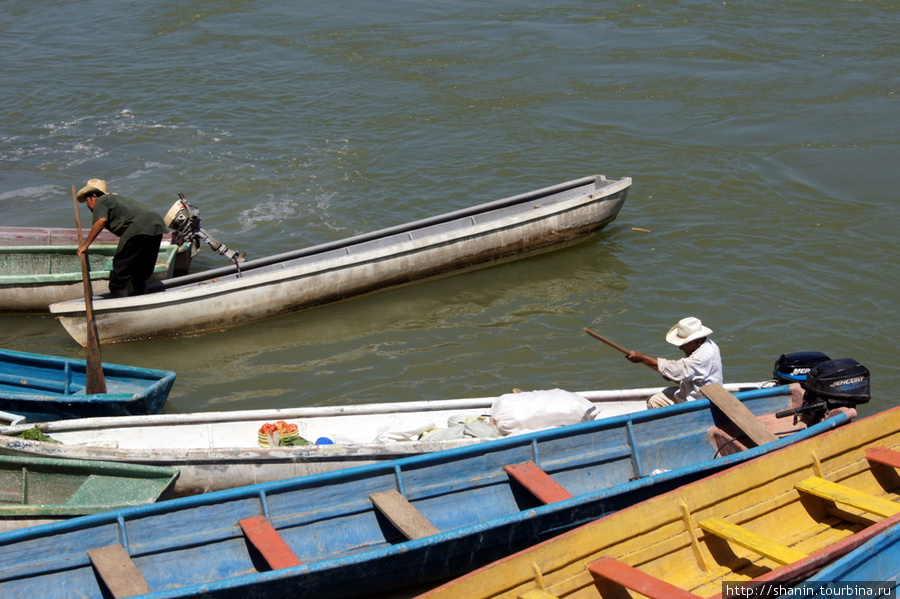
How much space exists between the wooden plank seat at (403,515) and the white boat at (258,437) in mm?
687

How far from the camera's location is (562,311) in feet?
36.4

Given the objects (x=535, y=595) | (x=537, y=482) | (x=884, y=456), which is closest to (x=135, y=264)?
(x=537, y=482)

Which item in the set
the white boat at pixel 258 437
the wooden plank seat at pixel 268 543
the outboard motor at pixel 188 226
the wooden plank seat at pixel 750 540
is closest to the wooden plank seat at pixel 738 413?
the white boat at pixel 258 437

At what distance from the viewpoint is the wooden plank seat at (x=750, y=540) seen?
224 inches

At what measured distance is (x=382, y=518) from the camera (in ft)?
22.0

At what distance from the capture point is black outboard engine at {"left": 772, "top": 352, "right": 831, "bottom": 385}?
782 centimetres

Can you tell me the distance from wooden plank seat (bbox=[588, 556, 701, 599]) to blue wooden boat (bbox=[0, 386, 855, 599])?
70 centimetres

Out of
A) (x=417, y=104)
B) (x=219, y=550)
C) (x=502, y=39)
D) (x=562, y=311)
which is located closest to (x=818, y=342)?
(x=562, y=311)

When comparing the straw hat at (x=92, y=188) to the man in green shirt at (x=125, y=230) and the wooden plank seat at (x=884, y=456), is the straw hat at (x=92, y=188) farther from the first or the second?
the wooden plank seat at (x=884, y=456)

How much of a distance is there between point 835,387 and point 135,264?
7444 millimetres

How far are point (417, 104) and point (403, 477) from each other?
40.7ft

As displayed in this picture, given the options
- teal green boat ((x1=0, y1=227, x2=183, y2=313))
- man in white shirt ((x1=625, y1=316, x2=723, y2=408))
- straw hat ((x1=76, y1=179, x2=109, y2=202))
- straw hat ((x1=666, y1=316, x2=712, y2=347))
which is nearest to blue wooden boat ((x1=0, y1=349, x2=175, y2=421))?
teal green boat ((x1=0, y1=227, x2=183, y2=313))

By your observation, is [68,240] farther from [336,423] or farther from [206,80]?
[206,80]

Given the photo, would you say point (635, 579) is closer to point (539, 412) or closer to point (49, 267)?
point (539, 412)
